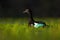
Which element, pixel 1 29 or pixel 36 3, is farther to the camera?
pixel 36 3

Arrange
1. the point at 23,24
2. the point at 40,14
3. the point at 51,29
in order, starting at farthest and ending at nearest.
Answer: the point at 40,14 < the point at 23,24 < the point at 51,29

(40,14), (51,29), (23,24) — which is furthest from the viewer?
(40,14)

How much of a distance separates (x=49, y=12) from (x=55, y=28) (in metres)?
4.28

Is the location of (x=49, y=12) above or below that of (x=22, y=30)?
above

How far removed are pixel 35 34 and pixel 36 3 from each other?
5.28 meters

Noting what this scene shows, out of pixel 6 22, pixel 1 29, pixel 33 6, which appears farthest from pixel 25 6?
pixel 1 29

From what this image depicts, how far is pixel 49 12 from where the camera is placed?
1303 centimetres

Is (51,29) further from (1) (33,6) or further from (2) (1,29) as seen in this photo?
(1) (33,6)

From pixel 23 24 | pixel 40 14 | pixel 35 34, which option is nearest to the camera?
pixel 35 34

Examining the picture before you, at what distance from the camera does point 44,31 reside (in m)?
8.38

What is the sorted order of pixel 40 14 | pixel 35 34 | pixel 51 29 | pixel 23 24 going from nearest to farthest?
pixel 35 34, pixel 51 29, pixel 23 24, pixel 40 14

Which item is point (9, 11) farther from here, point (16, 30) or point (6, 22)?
point (16, 30)

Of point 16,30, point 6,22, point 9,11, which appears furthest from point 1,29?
point 9,11

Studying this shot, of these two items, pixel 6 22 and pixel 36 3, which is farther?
pixel 36 3
